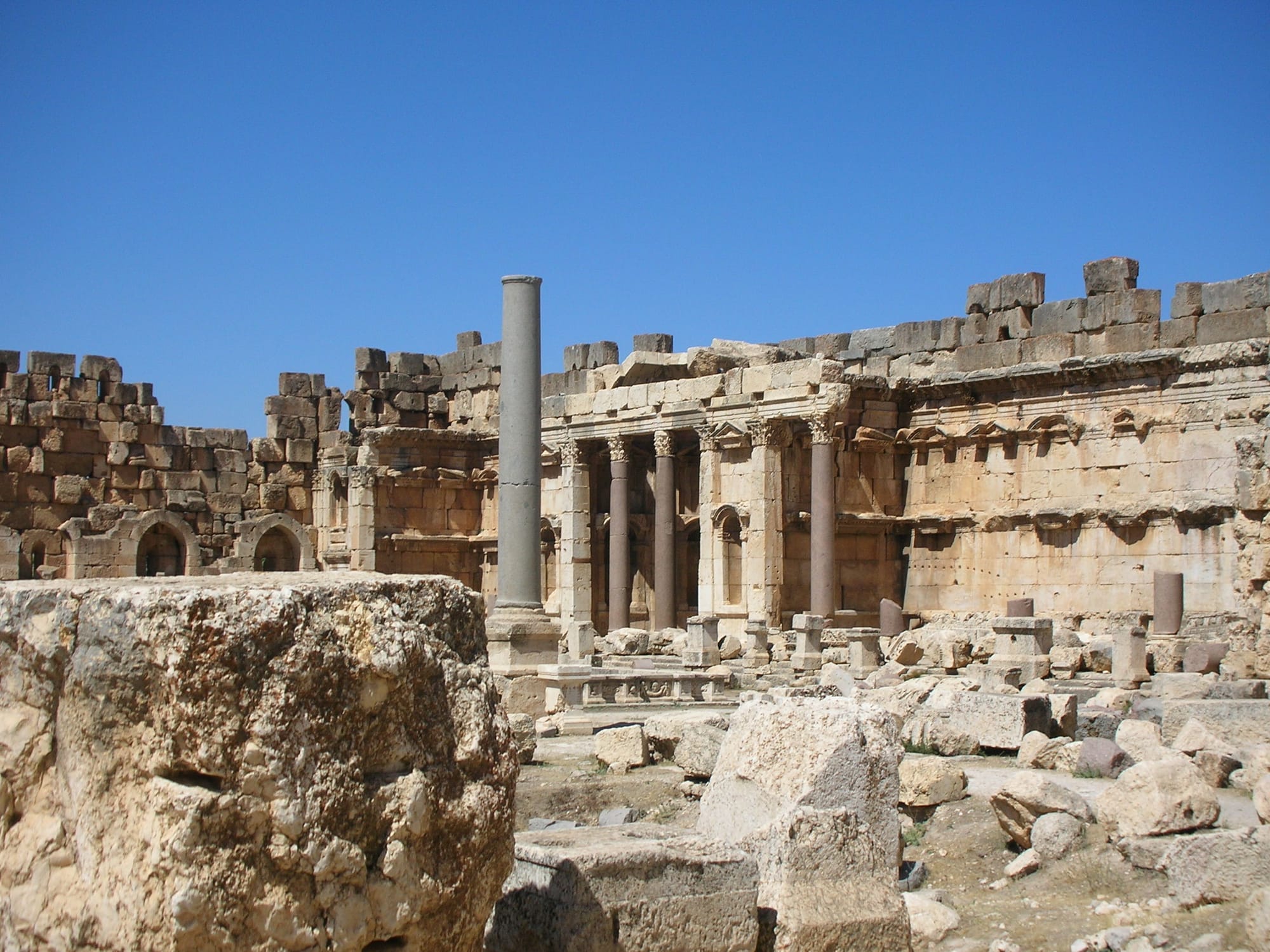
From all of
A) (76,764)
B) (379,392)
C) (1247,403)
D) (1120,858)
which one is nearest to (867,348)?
(1247,403)

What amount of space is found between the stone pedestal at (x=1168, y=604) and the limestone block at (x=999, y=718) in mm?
9809

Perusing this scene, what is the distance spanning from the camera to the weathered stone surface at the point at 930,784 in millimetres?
10742

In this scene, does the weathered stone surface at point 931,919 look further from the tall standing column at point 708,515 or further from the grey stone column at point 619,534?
the grey stone column at point 619,534

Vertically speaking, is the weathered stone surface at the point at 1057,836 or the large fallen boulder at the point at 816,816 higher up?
the large fallen boulder at the point at 816,816

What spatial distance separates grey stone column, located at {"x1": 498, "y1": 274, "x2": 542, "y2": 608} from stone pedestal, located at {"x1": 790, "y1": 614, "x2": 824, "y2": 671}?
599 cm

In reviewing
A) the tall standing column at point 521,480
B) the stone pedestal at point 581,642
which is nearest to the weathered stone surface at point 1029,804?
the tall standing column at point 521,480

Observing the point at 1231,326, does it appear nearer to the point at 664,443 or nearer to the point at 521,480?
the point at 664,443

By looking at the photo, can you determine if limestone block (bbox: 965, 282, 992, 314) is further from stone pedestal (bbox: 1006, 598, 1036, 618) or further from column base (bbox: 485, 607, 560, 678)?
column base (bbox: 485, 607, 560, 678)

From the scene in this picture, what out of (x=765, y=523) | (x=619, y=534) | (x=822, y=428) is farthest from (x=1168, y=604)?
(x=619, y=534)

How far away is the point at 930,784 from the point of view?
10.8 meters

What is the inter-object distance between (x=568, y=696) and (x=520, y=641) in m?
1.59

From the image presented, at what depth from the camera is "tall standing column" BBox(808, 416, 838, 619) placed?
25672mm

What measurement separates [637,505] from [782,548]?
4.73 meters

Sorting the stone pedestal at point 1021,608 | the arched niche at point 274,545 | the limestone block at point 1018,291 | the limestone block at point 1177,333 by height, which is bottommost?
the stone pedestal at point 1021,608
